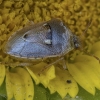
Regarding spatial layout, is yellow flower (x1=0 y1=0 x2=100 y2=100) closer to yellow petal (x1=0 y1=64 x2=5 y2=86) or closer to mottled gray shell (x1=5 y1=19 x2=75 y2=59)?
yellow petal (x1=0 y1=64 x2=5 y2=86)

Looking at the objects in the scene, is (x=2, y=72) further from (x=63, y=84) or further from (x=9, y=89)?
(x=63, y=84)

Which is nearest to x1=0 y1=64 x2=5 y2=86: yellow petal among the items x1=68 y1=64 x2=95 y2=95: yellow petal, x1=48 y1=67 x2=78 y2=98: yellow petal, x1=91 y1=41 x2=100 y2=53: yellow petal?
x1=48 y1=67 x2=78 y2=98: yellow petal

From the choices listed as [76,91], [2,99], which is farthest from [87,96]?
[2,99]

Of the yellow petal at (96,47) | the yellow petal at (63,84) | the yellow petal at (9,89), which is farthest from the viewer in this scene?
the yellow petal at (96,47)

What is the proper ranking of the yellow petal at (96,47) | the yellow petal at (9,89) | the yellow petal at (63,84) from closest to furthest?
1. the yellow petal at (9,89)
2. the yellow petal at (63,84)
3. the yellow petal at (96,47)

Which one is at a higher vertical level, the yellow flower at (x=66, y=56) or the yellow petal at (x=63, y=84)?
the yellow flower at (x=66, y=56)

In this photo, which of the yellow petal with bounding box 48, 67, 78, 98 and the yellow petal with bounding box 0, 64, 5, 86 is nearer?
the yellow petal with bounding box 0, 64, 5, 86

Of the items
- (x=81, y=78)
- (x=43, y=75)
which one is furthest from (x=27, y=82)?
(x=81, y=78)

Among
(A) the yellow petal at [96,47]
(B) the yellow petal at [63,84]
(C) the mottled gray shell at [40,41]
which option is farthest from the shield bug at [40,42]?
(A) the yellow petal at [96,47]

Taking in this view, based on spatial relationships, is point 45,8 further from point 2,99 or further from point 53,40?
point 2,99

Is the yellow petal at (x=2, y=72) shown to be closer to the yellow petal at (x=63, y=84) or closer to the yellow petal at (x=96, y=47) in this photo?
the yellow petal at (x=63, y=84)
